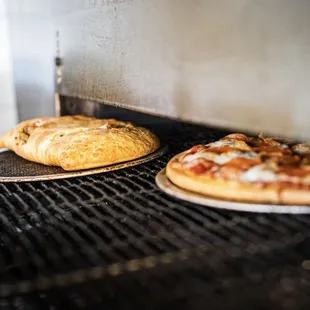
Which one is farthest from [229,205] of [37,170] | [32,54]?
[32,54]

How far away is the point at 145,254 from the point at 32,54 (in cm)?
287

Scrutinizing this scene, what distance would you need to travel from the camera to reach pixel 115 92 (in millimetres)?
2539

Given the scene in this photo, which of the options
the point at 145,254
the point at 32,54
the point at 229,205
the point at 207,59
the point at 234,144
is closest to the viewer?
the point at 145,254

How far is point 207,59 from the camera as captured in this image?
1.87 metres

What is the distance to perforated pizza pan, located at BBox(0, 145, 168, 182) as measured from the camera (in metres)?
1.98

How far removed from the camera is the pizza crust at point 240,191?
55.9 inches

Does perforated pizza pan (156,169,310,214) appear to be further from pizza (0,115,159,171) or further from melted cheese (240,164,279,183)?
pizza (0,115,159,171)

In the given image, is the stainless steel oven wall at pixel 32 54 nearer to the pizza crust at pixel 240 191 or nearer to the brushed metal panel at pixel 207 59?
the brushed metal panel at pixel 207 59

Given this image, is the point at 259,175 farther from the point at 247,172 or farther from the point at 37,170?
the point at 37,170

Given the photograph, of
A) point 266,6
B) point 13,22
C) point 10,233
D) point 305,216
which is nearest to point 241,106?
point 266,6

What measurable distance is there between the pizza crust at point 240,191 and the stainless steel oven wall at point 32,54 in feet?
7.08

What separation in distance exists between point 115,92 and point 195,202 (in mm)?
1202

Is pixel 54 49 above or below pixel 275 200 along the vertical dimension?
above

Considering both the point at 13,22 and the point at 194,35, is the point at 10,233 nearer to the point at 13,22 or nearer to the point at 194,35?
the point at 194,35
